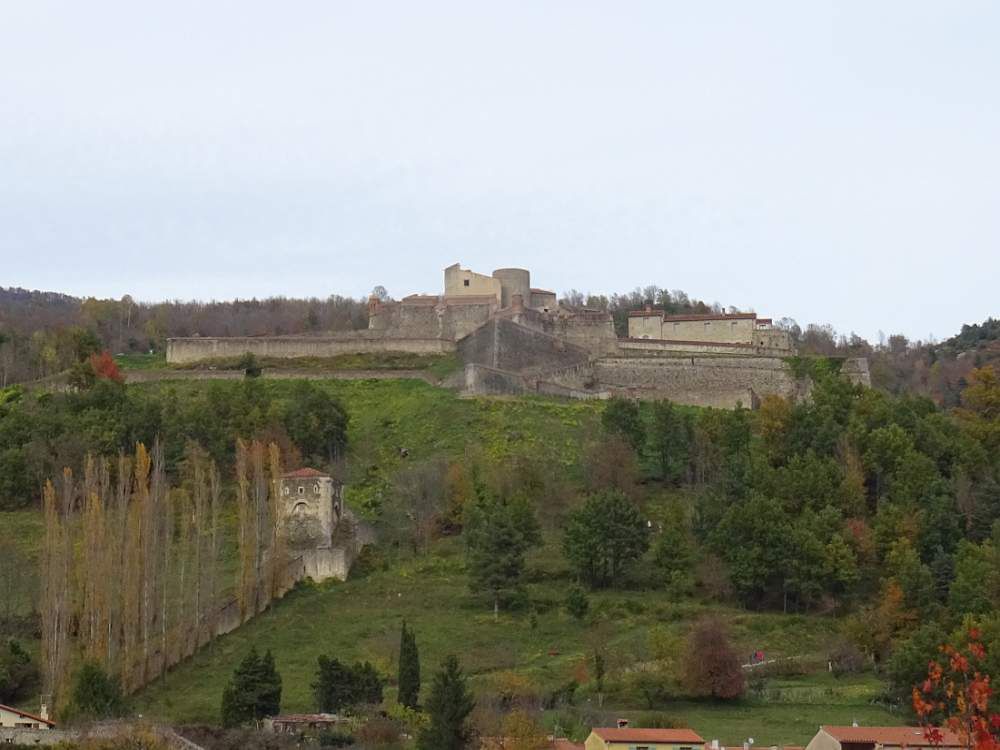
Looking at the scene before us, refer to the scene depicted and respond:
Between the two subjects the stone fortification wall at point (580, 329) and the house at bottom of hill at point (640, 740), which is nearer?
the house at bottom of hill at point (640, 740)

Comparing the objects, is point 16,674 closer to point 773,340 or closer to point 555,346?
point 555,346

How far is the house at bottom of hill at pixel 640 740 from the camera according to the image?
122 feet

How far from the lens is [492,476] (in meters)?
62.2

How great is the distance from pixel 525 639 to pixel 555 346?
33195mm

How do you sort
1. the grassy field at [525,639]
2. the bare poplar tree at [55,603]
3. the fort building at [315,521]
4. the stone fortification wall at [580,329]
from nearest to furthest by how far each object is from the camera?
the grassy field at [525,639], the bare poplar tree at [55,603], the fort building at [315,521], the stone fortification wall at [580,329]

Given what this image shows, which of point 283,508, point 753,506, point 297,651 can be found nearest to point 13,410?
point 283,508

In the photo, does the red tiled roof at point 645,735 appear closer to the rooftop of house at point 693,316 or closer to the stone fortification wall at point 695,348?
the stone fortification wall at point 695,348

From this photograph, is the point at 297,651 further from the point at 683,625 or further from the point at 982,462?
the point at 982,462

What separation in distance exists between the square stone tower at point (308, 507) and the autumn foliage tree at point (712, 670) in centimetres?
1693

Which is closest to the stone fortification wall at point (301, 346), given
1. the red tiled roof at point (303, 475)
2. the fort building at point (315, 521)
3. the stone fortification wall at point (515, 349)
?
the stone fortification wall at point (515, 349)

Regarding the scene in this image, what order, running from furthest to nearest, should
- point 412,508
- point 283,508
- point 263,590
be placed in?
point 412,508, point 283,508, point 263,590

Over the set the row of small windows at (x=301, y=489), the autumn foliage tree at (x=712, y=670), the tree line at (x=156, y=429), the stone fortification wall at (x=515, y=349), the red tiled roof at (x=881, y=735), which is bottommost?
the red tiled roof at (x=881, y=735)

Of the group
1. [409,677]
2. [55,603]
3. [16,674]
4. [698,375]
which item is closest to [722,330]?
[698,375]

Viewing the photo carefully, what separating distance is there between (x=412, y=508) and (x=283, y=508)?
6242 millimetres
